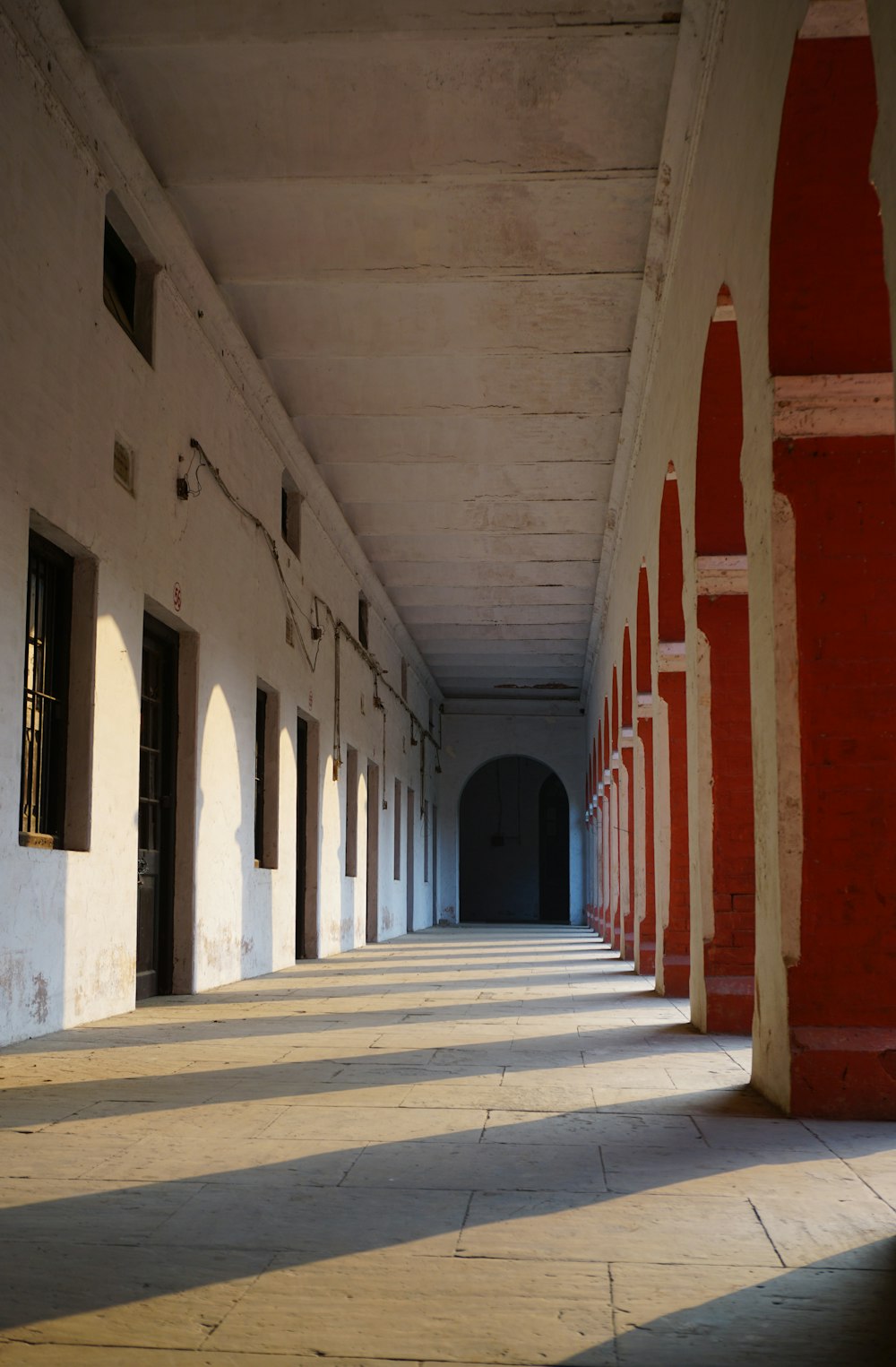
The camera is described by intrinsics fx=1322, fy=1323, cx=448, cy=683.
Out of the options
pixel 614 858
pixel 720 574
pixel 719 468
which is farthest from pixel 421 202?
pixel 614 858

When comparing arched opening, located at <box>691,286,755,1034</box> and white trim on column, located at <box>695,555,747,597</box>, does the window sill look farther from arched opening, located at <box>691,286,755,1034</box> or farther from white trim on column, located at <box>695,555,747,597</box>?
white trim on column, located at <box>695,555,747,597</box>

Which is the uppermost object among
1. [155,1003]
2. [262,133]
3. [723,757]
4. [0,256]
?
[262,133]

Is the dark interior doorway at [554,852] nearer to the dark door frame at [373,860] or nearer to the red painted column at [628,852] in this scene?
the dark door frame at [373,860]

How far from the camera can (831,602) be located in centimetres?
530

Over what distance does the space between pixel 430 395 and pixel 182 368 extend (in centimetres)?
344

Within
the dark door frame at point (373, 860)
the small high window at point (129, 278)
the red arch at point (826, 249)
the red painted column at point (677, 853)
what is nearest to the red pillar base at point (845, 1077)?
the red arch at point (826, 249)

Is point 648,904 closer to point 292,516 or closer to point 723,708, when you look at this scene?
point 723,708

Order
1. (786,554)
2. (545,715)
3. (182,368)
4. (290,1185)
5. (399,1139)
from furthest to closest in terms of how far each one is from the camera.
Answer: (545,715) < (182,368) < (786,554) < (399,1139) < (290,1185)

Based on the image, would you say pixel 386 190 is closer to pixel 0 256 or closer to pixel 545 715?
pixel 0 256

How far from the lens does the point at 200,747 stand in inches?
405

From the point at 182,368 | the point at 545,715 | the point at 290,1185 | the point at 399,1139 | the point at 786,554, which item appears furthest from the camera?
the point at 545,715

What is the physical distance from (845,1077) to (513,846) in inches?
1346

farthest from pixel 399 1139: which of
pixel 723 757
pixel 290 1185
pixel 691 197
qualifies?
pixel 691 197

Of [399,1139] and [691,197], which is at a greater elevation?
[691,197]
